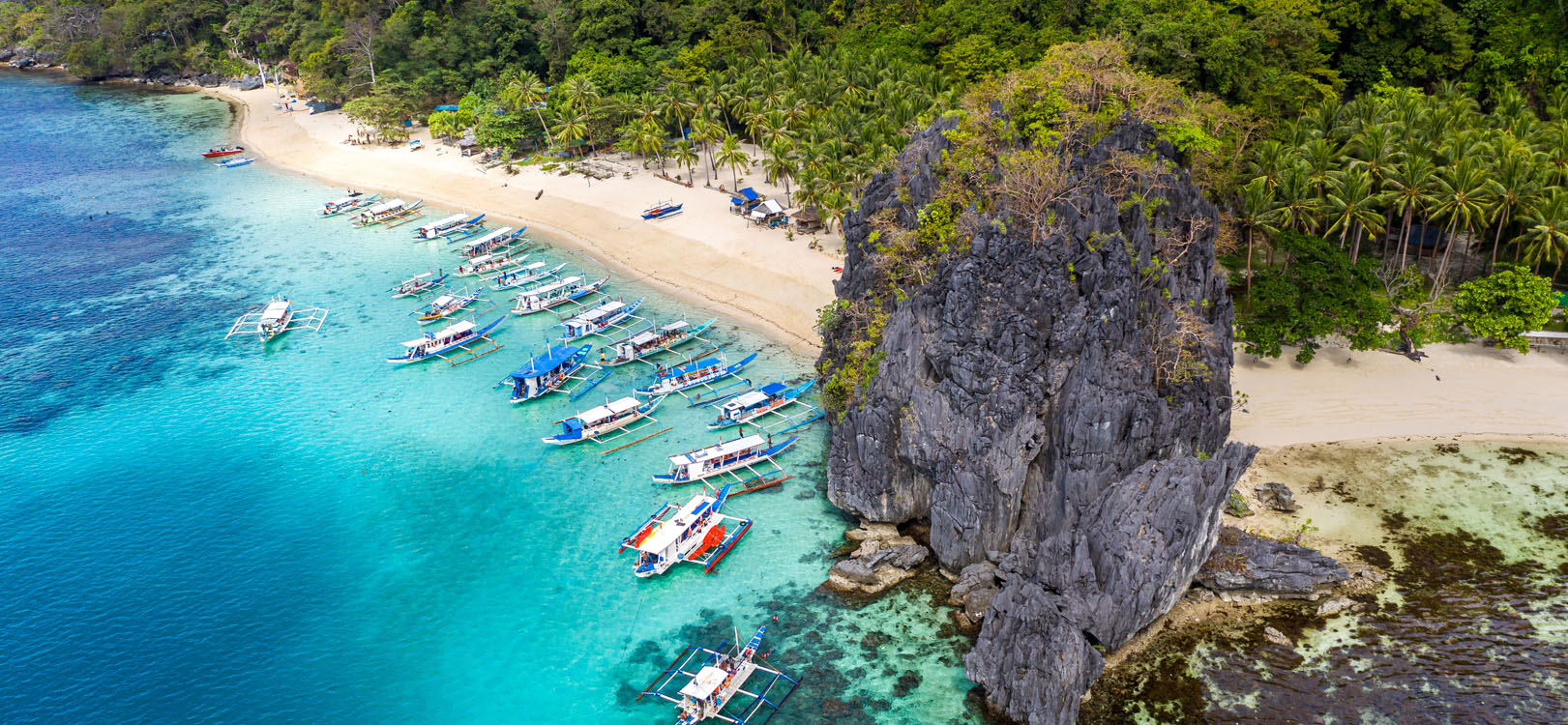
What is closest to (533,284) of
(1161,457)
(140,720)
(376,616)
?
(376,616)

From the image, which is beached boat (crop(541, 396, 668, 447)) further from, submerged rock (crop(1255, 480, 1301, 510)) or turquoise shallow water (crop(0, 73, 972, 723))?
submerged rock (crop(1255, 480, 1301, 510))

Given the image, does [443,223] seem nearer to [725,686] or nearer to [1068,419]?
[725,686]

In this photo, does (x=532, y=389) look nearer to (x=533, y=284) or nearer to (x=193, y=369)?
(x=533, y=284)

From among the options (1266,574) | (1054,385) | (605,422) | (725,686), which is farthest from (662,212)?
(1266,574)

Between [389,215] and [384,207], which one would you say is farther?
[384,207]

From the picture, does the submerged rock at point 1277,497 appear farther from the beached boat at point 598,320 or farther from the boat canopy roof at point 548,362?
the beached boat at point 598,320

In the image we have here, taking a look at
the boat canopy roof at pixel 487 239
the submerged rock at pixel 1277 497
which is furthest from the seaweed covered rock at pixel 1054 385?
the boat canopy roof at pixel 487 239
